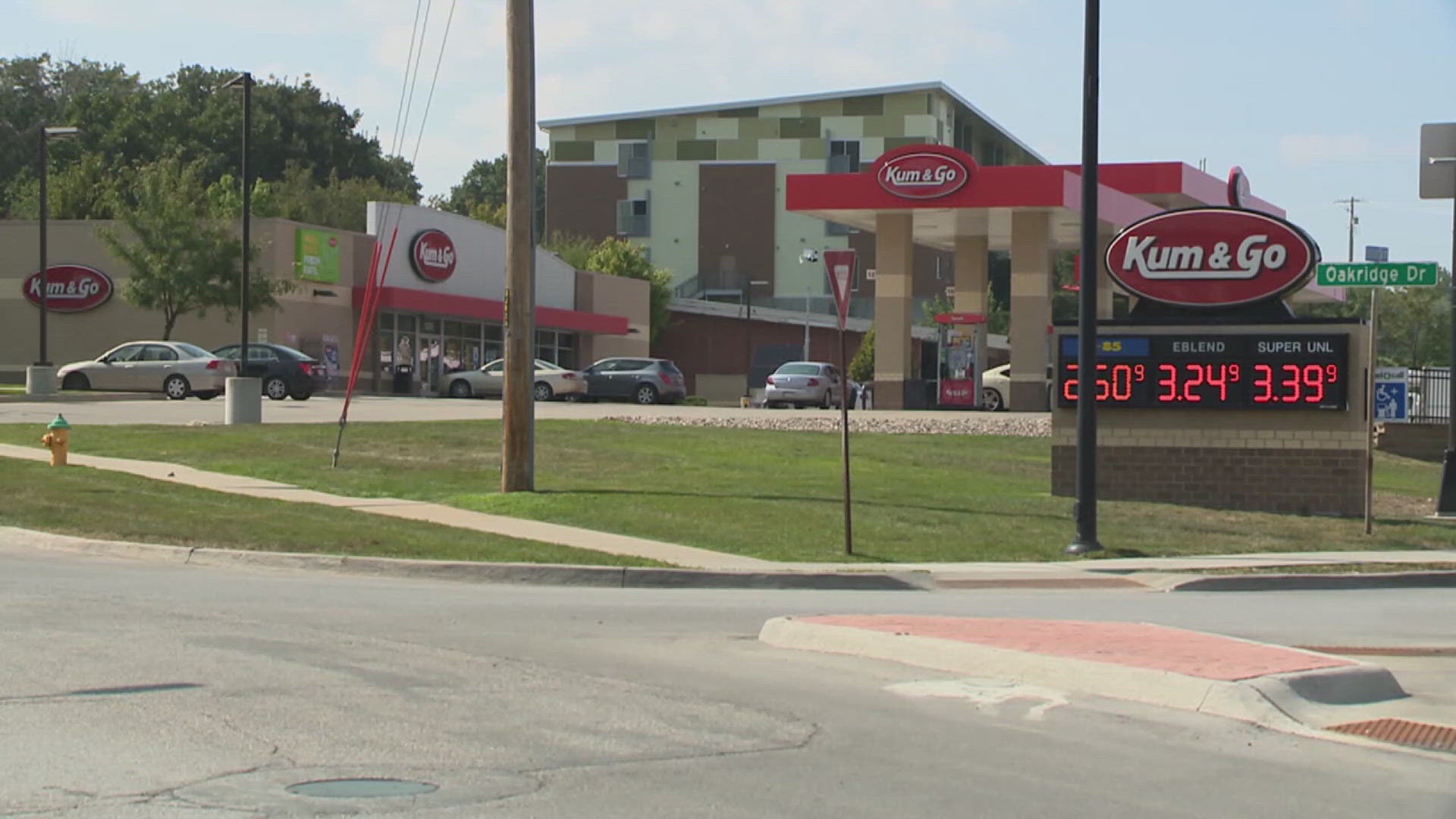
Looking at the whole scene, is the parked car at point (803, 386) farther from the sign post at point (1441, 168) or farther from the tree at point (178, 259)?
the sign post at point (1441, 168)

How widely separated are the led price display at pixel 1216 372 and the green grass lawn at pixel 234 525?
9.37m

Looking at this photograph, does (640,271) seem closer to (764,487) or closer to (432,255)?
(432,255)

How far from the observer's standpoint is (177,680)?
28.7ft

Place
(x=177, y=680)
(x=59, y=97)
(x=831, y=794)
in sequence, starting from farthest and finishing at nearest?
(x=59, y=97)
(x=177, y=680)
(x=831, y=794)

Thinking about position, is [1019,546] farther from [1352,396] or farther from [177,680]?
[177,680]

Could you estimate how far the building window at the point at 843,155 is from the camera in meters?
93.6

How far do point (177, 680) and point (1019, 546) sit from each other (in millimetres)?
11265

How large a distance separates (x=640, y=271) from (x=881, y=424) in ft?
169

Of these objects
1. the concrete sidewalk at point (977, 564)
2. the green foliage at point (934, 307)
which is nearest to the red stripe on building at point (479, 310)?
the green foliage at point (934, 307)

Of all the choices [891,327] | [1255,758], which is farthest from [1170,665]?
[891,327]

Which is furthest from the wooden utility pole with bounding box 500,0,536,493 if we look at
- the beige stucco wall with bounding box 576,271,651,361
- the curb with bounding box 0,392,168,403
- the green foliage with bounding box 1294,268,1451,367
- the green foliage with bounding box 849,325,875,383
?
the green foliage with bounding box 1294,268,1451,367

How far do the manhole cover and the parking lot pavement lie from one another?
25138mm

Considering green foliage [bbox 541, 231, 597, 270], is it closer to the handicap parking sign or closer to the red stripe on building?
the red stripe on building

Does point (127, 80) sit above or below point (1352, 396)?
above
